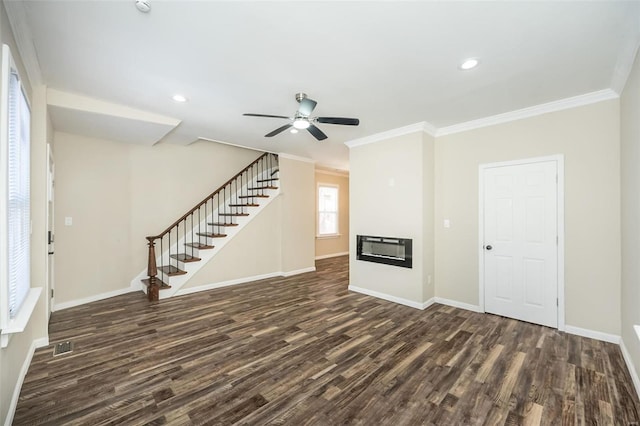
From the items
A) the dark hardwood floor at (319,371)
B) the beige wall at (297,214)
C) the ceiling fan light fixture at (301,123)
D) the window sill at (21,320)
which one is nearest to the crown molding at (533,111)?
the ceiling fan light fixture at (301,123)

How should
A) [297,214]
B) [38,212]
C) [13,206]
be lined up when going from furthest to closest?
1. [297,214]
2. [38,212]
3. [13,206]

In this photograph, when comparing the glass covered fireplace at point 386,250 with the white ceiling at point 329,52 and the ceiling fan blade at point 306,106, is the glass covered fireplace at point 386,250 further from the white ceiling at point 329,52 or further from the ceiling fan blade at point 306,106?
the ceiling fan blade at point 306,106

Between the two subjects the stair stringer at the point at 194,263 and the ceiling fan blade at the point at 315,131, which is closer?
the ceiling fan blade at the point at 315,131

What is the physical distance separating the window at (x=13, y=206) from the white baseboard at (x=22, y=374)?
2.01 feet

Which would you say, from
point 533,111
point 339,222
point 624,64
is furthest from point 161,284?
point 624,64

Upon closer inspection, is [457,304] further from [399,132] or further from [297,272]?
[297,272]

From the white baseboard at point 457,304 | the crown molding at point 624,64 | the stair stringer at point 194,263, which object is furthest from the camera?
the stair stringer at point 194,263

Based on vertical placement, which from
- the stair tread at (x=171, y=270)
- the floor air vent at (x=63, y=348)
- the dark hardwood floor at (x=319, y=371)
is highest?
the stair tread at (x=171, y=270)

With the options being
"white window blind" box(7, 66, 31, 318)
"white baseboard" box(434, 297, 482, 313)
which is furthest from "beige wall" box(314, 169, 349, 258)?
"white window blind" box(7, 66, 31, 318)

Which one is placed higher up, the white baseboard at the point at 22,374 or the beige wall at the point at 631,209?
the beige wall at the point at 631,209

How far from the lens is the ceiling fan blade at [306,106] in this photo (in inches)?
104

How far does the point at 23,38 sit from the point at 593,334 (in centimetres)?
600

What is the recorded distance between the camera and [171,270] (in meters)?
4.88

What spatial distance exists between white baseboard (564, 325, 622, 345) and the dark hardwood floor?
0.09 metres
